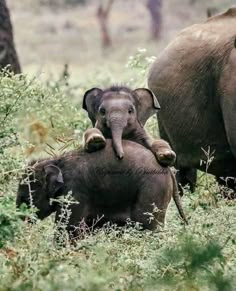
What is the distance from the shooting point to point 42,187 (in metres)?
8.76

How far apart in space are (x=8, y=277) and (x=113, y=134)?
7.79 feet

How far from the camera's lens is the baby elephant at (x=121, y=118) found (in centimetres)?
860

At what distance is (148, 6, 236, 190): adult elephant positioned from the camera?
1007 centimetres

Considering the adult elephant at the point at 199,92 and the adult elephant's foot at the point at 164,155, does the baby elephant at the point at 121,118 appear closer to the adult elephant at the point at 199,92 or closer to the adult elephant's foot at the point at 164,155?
the adult elephant's foot at the point at 164,155

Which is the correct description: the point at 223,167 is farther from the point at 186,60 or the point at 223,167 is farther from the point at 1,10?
the point at 1,10

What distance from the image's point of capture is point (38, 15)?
151 ft

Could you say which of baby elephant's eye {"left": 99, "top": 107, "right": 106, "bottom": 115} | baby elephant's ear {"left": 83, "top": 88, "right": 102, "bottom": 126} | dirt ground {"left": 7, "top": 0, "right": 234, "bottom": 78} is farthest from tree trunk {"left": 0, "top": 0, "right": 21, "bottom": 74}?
dirt ground {"left": 7, "top": 0, "right": 234, "bottom": 78}

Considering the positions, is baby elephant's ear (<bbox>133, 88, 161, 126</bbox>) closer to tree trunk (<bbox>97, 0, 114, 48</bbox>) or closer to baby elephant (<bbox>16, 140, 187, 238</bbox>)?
baby elephant (<bbox>16, 140, 187, 238</bbox>)

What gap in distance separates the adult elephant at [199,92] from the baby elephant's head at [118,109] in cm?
81

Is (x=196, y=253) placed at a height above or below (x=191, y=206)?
above

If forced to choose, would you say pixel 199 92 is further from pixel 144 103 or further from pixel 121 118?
pixel 121 118

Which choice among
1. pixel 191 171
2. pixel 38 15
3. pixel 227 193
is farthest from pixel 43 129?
pixel 38 15

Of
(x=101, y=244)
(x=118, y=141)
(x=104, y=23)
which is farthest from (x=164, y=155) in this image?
(x=104, y=23)

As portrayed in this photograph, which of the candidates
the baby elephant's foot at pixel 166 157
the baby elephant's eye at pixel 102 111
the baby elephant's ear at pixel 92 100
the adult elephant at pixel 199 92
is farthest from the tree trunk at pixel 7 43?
the baby elephant's foot at pixel 166 157
